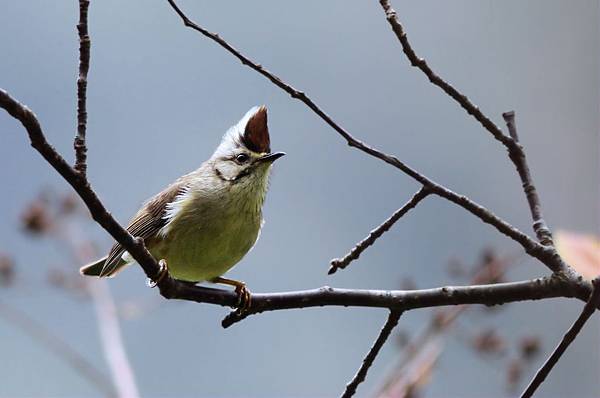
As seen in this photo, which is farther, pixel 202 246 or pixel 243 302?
pixel 202 246

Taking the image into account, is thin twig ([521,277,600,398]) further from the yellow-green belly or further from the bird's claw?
the yellow-green belly

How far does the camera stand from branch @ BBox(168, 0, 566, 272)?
0.94 metres

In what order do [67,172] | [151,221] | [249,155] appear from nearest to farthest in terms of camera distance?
[67,172]
[151,221]
[249,155]

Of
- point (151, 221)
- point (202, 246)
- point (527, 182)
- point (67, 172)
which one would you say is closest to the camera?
point (67, 172)

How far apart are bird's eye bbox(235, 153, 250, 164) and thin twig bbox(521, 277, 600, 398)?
101 cm

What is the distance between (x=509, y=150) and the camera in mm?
1115

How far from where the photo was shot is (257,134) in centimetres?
172

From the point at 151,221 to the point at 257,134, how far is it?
0.33m

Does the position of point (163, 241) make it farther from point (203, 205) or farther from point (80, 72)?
point (80, 72)

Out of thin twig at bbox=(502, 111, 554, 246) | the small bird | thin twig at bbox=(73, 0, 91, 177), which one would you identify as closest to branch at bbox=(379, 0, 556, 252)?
thin twig at bbox=(502, 111, 554, 246)

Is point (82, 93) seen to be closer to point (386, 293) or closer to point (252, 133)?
point (386, 293)

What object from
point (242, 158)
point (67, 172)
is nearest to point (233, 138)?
point (242, 158)

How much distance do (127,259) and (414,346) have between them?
698 millimetres

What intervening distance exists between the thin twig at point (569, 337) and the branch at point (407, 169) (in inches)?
6.5
